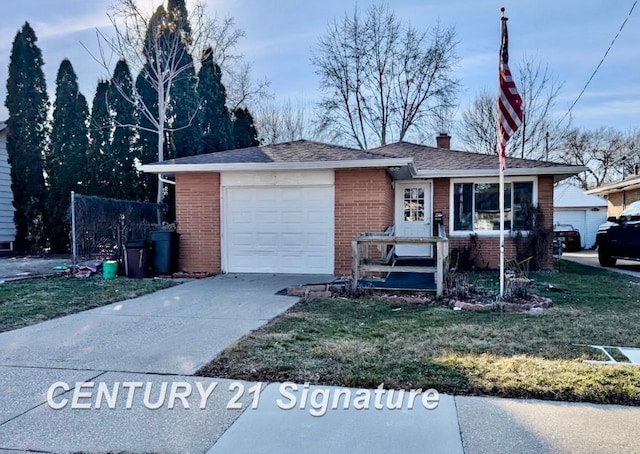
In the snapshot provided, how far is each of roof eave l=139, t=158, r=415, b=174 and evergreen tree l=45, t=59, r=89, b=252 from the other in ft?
30.2

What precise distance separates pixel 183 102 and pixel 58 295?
12574mm

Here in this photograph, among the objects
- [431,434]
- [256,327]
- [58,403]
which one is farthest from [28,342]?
[431,434]

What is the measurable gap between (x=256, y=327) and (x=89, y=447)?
9.10 feet

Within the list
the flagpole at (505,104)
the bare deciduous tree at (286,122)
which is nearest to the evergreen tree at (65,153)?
the bare deciduous tree at (286,122)

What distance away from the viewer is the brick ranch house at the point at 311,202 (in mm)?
9914

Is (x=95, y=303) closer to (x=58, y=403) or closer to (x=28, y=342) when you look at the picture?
(x=28, y=342)

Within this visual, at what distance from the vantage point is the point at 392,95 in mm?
26828

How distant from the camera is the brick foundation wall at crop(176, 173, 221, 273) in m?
10.7

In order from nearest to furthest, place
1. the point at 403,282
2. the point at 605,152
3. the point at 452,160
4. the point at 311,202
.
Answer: the point at 403,282
the point at 311,202
the point at 452,160
the point at 605,152

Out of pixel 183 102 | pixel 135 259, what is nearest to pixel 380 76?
pixel 183 102

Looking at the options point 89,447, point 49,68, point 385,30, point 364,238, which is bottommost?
point 89,447

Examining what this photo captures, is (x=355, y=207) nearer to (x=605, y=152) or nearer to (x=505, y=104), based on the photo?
(x=505, y=104)

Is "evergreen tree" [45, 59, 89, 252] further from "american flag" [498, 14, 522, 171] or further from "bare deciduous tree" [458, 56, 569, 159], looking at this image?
"bare deciduous tree" [458, 56, 569, 159]

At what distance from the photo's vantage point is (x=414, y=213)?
1266cm
